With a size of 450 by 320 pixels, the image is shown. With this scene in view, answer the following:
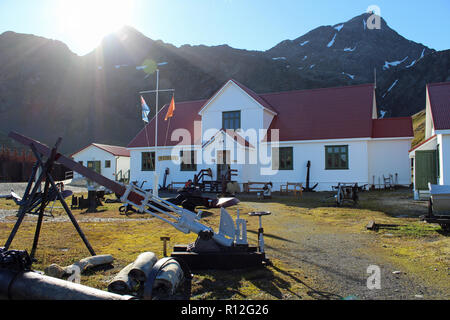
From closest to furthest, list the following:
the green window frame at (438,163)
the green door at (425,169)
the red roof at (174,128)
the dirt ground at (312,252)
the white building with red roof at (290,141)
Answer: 1. the dirt ground at (312,252)
2. the green window frame at (438,163)
3. the green door at (425,169)
4. the white building with red roof at (290,141)
5. the red roof at (174,128)

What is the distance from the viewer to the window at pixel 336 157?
21.0m

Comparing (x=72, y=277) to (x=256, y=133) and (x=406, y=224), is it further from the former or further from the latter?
(x=256, y=133)

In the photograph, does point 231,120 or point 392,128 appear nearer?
point 392,128

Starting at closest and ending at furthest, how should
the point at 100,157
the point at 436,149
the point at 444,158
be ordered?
the point at 444,158
the point at 436,149
the point at 100,157

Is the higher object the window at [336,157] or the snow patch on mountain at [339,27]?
the snow patch on mountain at [339,27]

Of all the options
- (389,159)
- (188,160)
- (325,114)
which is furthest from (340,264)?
(188,160)

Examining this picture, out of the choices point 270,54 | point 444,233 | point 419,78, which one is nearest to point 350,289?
point 444,233

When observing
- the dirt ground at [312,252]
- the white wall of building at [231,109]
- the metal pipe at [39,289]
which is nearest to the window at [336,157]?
the white wall of building at [231,109]

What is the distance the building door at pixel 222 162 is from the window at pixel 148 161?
6613mm

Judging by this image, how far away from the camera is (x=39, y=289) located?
351cm

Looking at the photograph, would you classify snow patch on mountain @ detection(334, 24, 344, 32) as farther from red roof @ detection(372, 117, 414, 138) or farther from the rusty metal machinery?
the rusty metal machinery

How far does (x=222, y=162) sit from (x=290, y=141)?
474cm

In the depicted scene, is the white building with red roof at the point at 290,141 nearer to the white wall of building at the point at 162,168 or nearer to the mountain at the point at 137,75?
the white wall of building at the point at 162,168

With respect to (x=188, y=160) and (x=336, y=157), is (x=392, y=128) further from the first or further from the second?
(x=188, y=160)
